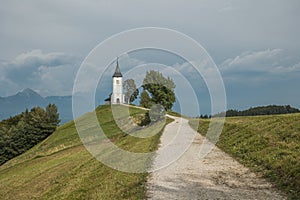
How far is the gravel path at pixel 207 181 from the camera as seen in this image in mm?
12148

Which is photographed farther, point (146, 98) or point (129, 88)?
point (146, 98)

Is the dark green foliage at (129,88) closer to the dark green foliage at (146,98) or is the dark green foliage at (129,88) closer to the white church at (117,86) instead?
the white church at (117,86)

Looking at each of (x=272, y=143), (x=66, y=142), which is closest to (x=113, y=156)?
(x=272, y=143)

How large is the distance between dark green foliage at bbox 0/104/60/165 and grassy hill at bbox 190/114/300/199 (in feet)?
269

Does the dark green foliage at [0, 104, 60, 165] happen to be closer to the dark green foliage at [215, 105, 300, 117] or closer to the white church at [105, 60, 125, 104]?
the dark green foliage at [215, 105, 300, 117]

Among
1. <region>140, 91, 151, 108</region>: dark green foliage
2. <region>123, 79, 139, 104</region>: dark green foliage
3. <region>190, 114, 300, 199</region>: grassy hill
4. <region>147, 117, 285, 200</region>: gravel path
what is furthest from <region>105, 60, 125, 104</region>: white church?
<region>140, 91, 151, 108</region>: dark green foliage

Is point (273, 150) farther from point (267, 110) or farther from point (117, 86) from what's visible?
point (267, 110)

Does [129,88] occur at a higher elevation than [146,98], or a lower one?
lower

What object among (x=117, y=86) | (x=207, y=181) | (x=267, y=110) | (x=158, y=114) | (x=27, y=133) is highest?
(x=117, y=86)

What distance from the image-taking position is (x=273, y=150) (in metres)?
18.3

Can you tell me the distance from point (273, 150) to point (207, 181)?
6263 millimetres

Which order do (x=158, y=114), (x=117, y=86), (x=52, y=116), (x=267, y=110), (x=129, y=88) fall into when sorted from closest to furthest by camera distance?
(x=129, y=88), (x=117, y=86), (x=158, y=114), (x=267, y=110), (x=52, y=116)

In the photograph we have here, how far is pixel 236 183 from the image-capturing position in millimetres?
13633

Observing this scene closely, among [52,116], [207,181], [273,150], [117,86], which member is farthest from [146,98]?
[52,116]
